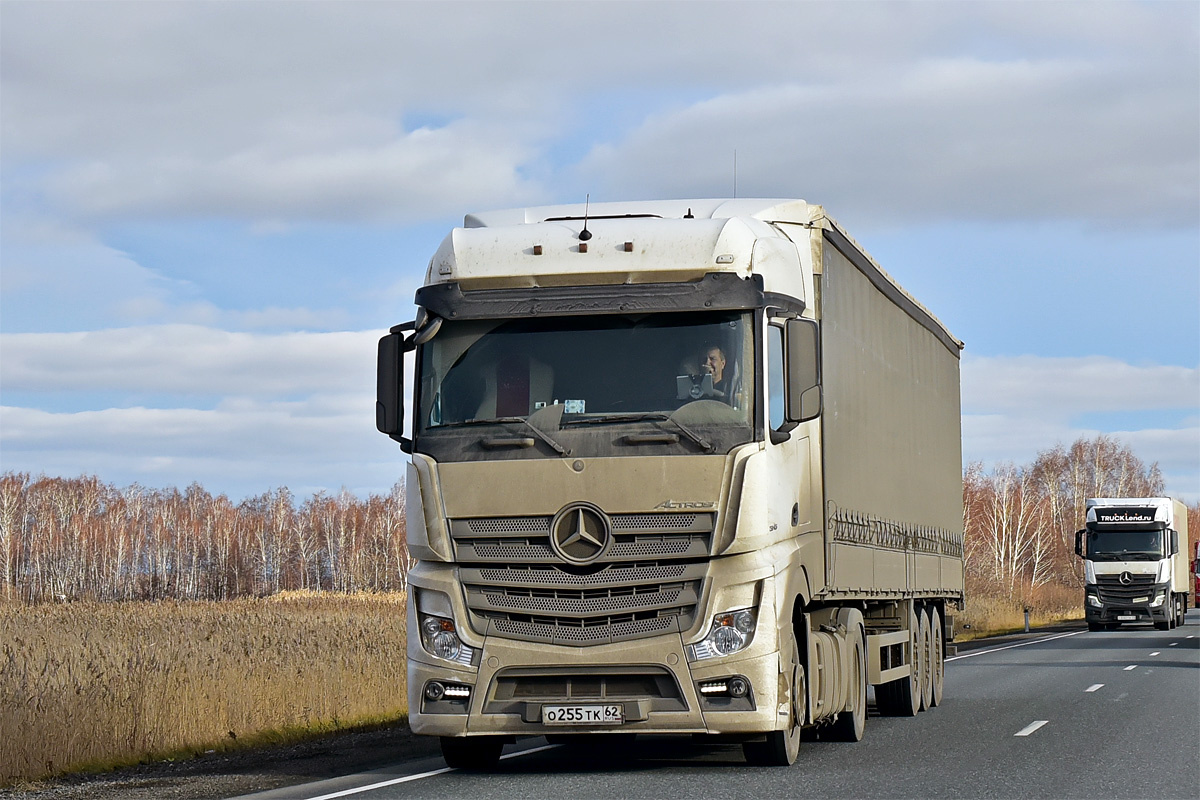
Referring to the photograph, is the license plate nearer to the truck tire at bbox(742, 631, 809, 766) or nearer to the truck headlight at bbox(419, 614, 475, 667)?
the truck headlight at bbox(419, 614, 475, 667)

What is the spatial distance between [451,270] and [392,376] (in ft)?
2.90

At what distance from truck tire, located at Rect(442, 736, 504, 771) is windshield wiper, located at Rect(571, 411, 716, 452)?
2.59 meters

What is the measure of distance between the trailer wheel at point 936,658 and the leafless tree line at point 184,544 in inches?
3428

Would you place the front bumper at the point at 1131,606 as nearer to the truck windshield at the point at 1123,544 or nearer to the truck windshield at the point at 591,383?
the truck windshield at the point at 1123,544

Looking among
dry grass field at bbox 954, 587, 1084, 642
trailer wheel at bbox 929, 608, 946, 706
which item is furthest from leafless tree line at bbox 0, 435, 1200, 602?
trailer wheel at bbox 929, 608, 946, 706

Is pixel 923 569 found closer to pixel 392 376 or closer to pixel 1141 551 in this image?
pixel 392 376

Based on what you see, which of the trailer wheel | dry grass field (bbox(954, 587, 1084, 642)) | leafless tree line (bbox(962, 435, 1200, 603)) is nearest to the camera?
the trailer wheel

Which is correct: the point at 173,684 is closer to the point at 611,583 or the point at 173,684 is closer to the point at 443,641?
the point at 443,641

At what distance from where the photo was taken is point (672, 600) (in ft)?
32.4

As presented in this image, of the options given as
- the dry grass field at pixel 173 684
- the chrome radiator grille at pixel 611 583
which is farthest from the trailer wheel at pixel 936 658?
the chrome radiator grille at pixel 611 583

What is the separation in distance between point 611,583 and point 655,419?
3.79ft

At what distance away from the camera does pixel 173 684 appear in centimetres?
1428

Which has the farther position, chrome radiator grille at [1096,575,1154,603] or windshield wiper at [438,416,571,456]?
chrome radiator grille at [1096,575,1154,603]

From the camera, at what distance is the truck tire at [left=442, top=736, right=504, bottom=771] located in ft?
36.3
